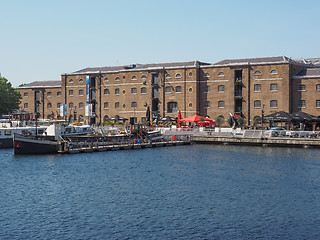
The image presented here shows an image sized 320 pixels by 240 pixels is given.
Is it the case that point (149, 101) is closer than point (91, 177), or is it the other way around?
point (91, 177)

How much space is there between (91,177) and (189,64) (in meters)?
65.7

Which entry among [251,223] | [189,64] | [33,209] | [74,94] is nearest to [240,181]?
[251,223]

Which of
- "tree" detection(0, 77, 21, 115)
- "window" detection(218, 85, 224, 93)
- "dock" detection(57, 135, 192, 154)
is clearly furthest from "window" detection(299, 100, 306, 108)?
"tree" detection(0, 77, 21, 115)

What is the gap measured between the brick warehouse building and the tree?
1530cm

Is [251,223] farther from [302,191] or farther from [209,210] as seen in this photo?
[302,191]

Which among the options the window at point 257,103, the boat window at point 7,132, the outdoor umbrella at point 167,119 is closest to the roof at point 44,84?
the outdoor umbrella at point 167,119

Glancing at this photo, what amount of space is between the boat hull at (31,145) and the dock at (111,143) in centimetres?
149

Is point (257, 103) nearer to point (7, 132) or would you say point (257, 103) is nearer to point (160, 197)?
point (7, 132)

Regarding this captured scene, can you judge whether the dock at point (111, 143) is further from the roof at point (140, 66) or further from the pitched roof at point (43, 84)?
the pitched roof at point (43, 84)

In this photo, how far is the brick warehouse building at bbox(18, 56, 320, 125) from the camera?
323ft

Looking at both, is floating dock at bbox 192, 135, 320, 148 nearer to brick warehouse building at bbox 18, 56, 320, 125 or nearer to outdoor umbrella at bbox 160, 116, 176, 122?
outdoor umbrella at bbox 160, 116, 176, 122

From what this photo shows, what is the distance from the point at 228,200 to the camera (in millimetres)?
38281

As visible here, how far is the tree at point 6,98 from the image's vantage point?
110812 millimetres

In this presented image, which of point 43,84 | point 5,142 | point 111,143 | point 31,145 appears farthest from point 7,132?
point 43,84
